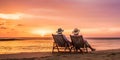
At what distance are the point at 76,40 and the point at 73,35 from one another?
1.08 feet

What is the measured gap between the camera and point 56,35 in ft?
49.6

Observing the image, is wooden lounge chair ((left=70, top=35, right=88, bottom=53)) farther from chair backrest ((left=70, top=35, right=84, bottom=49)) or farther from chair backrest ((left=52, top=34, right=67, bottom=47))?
chair backrest ((left=52, top=34, right=67, bottom=47))

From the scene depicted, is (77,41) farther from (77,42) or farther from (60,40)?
(60,40)

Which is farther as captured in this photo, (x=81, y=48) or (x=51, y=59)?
(x=81, y=48)

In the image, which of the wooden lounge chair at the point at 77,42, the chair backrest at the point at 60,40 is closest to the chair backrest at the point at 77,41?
the wooden lounge chair at the point at 77,42

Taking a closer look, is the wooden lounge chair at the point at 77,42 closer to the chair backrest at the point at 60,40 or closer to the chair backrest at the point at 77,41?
the chair backrest at the point at 77,41

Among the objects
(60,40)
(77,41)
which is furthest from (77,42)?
(60,40)

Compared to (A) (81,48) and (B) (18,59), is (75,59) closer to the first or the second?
(B) (18,59)

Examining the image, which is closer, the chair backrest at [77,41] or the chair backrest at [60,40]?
the chair backrest at [77,41]

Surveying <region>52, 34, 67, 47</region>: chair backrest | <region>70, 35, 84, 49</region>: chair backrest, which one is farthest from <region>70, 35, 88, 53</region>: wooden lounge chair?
<region>52, 34, 67, 47</region>: chair backrest

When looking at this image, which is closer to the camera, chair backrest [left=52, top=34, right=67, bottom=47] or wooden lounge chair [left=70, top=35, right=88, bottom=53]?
wooden lounge chair [left=70, top=35, right=88, bottom=53]

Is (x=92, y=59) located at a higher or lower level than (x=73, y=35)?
lower

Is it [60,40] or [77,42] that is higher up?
[60,40]

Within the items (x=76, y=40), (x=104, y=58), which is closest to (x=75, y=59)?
(x=104, y=58)
